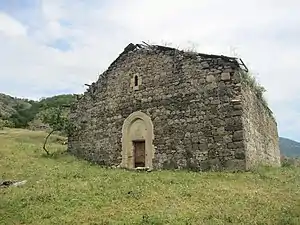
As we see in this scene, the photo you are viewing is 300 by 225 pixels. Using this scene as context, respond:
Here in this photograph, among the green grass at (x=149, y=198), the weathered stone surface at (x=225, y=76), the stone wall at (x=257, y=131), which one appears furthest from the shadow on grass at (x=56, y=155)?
the stone wall at (x=257, y=131)

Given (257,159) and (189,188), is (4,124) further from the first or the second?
(189,188)

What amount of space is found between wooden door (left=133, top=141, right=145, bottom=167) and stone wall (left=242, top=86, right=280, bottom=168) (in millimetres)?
4345

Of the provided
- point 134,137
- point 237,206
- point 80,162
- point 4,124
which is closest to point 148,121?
point 134,137

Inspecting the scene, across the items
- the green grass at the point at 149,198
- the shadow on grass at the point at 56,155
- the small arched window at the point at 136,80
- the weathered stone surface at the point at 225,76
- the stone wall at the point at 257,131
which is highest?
the small arched window at the point at 136,80

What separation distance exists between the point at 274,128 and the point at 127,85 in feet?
28.2

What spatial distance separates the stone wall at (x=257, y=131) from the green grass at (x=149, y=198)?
108 centimetres

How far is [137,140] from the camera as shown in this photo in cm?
1703

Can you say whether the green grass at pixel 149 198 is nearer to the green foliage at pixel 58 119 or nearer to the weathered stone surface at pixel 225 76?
the weathered stone surface at pixel 225 76

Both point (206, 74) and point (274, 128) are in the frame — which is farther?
point (274, 128)

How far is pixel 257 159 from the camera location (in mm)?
15711

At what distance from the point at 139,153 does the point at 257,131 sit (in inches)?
190

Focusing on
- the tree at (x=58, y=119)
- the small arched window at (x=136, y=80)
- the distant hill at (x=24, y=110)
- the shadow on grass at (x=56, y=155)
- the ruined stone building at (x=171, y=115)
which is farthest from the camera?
the distant hill at (x=24, y=110)

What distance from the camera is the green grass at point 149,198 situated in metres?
8.49

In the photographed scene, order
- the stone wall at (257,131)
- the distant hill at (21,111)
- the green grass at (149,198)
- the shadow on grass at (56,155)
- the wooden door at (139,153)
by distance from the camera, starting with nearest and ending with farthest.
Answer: the green grass at (149,198), the stone wall at (257,131), the wooden door at (139,153), the shadow on grass at (56,155), the distant hill at (21,111)
